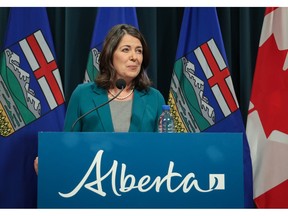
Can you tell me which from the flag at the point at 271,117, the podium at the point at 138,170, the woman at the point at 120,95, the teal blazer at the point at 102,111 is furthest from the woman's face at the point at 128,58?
the flag at the point at 271,117

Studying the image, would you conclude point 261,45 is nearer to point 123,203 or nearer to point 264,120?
A: point 264,120

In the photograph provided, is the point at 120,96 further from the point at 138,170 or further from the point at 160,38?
the point at 160,38

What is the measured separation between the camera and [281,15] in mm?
3127

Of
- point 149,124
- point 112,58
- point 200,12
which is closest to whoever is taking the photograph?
point 149,124

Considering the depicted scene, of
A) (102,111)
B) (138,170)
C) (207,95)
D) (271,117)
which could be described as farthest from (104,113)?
(271,117)

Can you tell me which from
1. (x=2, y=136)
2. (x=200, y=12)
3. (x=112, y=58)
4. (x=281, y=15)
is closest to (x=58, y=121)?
(x=2, y=136)

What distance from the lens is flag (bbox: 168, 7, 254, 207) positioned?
308cm

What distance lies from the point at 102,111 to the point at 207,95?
115 centimetres

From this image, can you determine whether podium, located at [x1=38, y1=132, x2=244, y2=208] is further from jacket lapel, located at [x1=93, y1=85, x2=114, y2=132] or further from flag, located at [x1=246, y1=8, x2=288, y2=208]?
flag, located at [x1=246, y1=8, x2=288, y2=208]

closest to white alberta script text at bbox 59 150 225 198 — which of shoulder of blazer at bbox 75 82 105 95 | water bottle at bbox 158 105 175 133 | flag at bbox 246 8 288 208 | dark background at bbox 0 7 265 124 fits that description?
water bottle at bbox 158 105 175 133

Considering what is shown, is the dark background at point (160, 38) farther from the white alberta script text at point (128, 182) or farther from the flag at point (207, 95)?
the white alberta script text at point (128, 182)

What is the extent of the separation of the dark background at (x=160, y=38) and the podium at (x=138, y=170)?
5.71 ft

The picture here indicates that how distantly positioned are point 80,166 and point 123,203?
0.20 metres

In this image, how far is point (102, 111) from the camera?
6.97 ft
